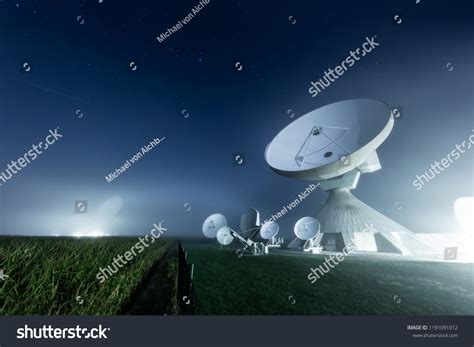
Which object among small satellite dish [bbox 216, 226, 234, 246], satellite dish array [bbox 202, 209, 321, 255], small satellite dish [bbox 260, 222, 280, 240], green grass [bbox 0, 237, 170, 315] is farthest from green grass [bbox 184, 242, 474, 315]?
small satellite dish [bbox 260, 222, 280, 240]

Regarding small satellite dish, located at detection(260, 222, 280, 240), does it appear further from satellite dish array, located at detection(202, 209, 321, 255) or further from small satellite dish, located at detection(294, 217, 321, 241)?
small satellite dish, located at detection(294, 217, 321, 241)

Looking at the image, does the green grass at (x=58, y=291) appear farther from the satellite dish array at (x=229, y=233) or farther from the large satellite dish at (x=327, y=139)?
the large satellite dish at (x=327, y=139)

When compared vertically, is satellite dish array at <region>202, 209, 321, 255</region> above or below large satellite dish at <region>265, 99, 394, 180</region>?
below

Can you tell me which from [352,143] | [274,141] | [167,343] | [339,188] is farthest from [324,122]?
[167,343]

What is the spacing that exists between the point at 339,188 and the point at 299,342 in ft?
113

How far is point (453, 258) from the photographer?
27.0m

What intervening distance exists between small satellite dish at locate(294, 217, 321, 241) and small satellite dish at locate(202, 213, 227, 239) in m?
7.62

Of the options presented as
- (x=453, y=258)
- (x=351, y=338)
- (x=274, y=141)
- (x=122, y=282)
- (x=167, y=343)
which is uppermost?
(x=274, y=141)

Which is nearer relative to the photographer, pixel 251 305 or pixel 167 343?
pixel 167 343

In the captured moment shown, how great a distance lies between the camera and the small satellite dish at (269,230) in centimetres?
2595

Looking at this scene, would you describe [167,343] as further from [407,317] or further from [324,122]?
[324,122]

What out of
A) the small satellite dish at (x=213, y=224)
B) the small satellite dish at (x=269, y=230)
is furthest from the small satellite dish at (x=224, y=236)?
the small satellite dish at (x=269, y=230)

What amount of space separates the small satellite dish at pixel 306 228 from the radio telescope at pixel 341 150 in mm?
4883

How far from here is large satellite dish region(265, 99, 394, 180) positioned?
86.9 feet
